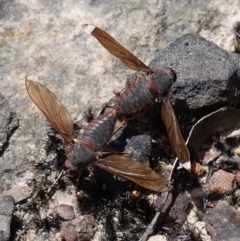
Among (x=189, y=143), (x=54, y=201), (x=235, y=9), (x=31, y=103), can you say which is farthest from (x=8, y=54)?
(x=235, y=9)

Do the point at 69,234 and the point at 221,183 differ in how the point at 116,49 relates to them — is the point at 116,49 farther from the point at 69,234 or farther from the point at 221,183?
the point at 69,234

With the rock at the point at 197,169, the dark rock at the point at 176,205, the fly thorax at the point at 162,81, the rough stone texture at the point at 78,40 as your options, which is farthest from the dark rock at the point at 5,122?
the rock at the point at 197,169

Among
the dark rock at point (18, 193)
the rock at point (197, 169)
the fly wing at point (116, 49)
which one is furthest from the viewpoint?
the fly wing at point (116, 49)

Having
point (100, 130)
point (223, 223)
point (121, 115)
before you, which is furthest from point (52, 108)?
point (223, 223)

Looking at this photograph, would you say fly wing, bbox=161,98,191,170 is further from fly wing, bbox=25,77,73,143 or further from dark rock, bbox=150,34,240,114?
fly wing, bbox=25,77,73,143

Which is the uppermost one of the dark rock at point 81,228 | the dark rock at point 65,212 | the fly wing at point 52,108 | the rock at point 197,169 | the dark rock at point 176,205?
the fly wing at point 52,108

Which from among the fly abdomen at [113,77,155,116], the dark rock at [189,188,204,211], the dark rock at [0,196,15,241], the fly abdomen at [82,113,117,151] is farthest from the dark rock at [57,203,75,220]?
the dark rock at [189,188,204,211]

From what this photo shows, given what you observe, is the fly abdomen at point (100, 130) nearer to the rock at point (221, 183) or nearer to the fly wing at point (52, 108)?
the fly wing at point (52, 108)
